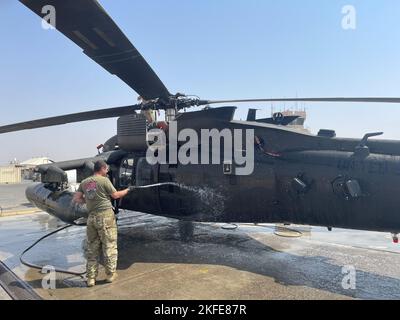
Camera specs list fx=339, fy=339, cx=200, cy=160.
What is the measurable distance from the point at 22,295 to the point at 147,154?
12.9ft

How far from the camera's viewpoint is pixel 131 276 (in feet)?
19.1

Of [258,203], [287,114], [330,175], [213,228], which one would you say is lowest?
[213,228]

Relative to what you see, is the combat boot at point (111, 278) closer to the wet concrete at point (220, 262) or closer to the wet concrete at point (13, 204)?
the wet concrete at point (220, 262)

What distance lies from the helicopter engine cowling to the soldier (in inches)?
58.3

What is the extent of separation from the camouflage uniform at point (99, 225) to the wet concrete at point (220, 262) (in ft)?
1.35

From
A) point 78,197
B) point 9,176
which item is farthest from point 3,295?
point 9,176

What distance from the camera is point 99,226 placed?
556cm

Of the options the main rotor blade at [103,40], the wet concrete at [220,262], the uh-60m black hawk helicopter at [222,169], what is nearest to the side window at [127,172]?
the uh-60m black hawk helicopter at [222,169]

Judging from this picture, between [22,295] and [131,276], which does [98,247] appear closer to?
[131,276]

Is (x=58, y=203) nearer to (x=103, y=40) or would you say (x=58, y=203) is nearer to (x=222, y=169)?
(x=222, y=169)

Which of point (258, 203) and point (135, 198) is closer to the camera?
point (258, 203)

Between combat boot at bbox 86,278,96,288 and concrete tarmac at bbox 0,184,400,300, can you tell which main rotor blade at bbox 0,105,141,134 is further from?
combat boot at bbox 86,278,96,288

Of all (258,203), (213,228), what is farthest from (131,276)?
(213,228)
